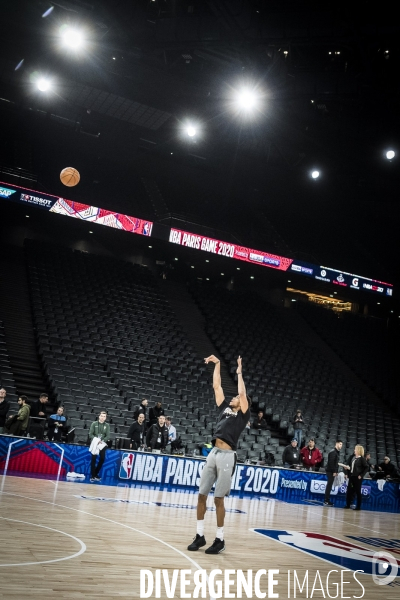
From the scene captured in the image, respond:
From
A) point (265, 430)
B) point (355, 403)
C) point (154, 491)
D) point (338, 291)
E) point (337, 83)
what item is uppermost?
point (337, 83)

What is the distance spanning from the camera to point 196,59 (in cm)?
1811

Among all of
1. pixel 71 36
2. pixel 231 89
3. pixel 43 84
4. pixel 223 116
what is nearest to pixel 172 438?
pixel 231 89

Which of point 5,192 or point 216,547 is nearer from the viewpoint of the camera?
point 216,547

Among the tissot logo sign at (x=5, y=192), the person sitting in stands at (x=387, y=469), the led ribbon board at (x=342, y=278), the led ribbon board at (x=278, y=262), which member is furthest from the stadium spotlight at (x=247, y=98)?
the person sitting in stands at (x=387, y=469)

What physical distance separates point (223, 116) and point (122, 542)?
19.5 meters

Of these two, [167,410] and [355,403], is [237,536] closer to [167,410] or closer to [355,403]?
[167,410]

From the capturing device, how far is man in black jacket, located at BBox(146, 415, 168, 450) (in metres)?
14.3

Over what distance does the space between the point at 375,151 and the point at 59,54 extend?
12.9m

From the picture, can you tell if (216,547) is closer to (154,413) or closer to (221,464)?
(221,464)

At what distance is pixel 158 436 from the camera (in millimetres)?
14344

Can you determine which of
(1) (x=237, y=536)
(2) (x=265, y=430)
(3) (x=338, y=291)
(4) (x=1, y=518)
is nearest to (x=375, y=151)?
(3) (x=338, y=291)

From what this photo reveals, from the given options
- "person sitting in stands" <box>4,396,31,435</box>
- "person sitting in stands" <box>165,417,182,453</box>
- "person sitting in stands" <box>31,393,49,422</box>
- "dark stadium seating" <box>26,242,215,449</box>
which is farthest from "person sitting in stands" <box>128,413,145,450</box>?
"person sitting in stands" <box>4,396,31,435</box>

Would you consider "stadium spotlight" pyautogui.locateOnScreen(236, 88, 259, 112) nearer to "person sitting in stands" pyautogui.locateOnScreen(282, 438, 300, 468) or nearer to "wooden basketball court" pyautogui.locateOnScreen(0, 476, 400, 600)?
"person sitting in stands" pyautogui.locateOnScreen(282, 438, 300, 468)

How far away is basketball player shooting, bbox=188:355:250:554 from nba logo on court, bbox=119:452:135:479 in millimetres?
7379
